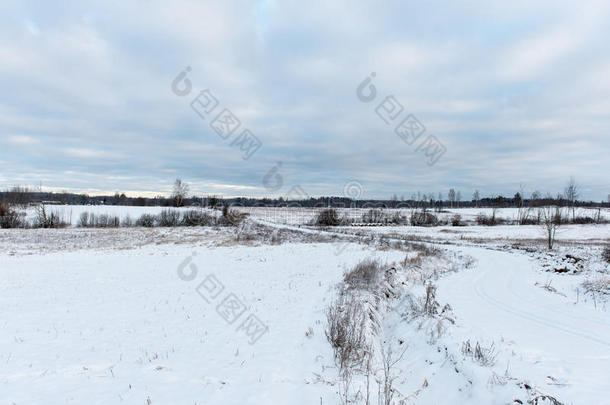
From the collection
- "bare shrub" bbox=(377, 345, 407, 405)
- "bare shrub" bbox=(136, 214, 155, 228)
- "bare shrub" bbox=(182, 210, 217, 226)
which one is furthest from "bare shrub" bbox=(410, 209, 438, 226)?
"bare shrub" bbox=(377, 345, 407, 405)

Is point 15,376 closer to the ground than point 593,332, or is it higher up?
closer to the ground

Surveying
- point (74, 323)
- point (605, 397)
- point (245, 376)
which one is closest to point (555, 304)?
point (605, 397)

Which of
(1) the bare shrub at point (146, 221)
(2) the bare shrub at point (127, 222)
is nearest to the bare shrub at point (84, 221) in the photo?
(2) the bare shrub at point (127, 222)

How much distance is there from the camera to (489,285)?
13.9 metres

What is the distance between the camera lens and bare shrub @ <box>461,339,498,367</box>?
5.89m

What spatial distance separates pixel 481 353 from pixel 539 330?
340 cm

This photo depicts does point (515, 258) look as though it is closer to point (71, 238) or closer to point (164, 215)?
point (71, 238)

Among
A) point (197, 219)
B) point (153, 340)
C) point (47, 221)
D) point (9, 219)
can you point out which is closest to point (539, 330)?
point (153, 340)

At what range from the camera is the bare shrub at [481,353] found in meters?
5.89

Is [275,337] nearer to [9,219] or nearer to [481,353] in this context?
[481,353]

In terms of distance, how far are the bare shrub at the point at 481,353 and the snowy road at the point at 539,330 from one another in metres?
0.18

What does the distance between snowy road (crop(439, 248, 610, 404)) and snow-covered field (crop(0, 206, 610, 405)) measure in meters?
0.04

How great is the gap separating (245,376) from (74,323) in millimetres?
6850

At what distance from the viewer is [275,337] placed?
817cm
